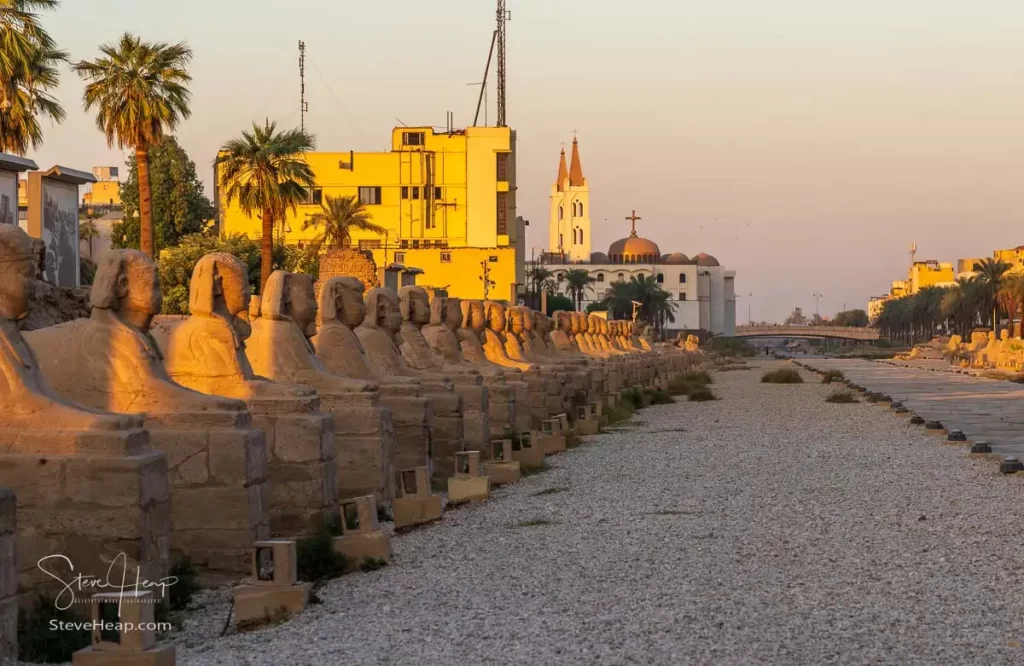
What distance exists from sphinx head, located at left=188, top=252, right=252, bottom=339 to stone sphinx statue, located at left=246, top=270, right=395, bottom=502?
159cm

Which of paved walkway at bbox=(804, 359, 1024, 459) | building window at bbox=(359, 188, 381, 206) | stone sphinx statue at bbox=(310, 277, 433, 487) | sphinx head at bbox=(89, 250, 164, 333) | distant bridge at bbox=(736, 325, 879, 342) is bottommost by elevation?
paved walkway at bbox=(804, 359, 1024, 459)

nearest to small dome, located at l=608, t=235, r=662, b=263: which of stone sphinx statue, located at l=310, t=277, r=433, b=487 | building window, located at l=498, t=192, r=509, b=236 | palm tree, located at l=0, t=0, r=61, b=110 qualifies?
building window, located at l=498, t=192, r=509, b=236

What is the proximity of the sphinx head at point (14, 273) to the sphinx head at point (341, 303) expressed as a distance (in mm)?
5949

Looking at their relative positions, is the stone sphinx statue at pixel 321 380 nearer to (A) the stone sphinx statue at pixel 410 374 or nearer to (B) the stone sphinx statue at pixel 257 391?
(B) the stone sphinx statue at pixel 257 391

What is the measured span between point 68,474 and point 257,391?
274 centimetres

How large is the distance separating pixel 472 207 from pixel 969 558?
59839 millimetres

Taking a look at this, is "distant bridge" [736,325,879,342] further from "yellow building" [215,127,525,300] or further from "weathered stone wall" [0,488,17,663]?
"weathered stone wall" [0,488,17,663]

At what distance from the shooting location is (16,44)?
2434cm

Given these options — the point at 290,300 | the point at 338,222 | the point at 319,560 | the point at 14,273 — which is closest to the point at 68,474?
the point at 14,273

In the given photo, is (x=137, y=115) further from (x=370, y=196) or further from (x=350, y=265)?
(x=370, y=196)

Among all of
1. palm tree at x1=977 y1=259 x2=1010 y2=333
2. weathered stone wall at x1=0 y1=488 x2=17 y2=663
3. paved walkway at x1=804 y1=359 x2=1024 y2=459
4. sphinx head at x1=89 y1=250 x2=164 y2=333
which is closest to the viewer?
weathered stone wall at x1=0 y1=488 x2=17 y2=663

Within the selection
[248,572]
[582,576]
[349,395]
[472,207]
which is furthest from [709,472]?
[472,207]

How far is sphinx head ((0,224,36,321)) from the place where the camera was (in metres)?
6.97

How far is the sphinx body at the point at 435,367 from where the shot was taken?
16109 mm
